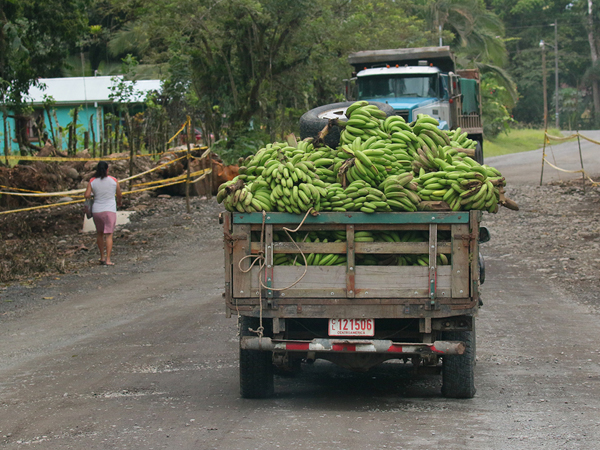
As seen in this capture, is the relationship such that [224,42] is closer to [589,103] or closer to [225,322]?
[225,322]

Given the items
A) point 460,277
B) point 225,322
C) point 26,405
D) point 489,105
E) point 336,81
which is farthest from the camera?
point 489,105

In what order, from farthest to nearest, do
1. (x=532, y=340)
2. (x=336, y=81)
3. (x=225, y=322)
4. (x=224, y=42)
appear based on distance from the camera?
(x=336, y=81)
(x=224, y=42)
(x=225, y=322)
(x=532, y=340)

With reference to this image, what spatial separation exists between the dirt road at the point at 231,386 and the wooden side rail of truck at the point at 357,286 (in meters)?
0.50

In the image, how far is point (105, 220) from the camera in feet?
42.0

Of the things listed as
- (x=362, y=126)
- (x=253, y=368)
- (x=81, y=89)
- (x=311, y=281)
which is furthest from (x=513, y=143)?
(x=311, y=281)

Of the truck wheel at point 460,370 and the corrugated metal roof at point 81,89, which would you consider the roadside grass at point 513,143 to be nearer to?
the corrugated metal roof at point 81,89

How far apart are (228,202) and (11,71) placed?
13704 mm

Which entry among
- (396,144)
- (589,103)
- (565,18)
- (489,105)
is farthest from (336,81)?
(589,103)

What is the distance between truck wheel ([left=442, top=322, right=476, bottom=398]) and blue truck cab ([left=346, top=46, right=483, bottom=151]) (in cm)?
1223

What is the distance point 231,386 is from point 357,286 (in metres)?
1.64

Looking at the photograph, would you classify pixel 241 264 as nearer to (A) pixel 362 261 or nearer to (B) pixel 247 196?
(B) pixel 247 196

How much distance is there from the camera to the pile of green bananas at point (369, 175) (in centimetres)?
544

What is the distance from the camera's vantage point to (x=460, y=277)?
5.38m

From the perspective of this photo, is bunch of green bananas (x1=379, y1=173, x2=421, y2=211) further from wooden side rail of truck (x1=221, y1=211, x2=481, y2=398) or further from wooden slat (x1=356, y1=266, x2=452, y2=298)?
wooden slat (x1=356, y1=266, x2=452, y2=298)
